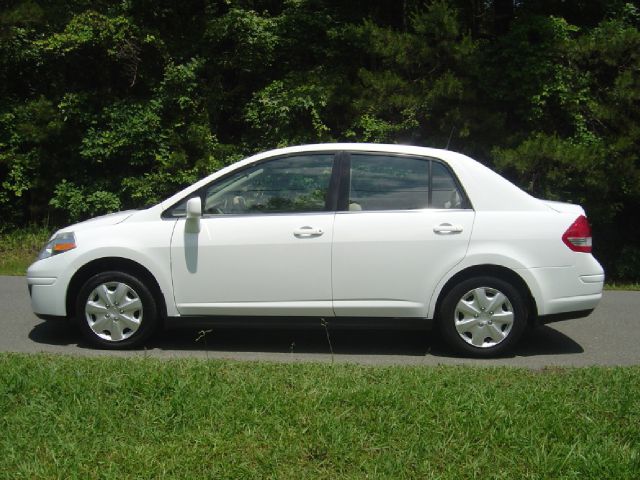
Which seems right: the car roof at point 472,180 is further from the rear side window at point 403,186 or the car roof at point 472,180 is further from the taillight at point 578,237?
the taillight at point 578,237

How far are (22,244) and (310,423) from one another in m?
10.6

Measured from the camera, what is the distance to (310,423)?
14.4 feet

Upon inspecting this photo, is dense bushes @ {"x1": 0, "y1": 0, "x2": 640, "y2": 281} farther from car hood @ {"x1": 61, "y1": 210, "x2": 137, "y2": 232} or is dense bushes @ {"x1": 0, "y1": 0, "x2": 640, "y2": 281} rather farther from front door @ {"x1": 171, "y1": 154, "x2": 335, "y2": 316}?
car hood @ {"x1": 61, "y1": 210, "x2": 137, "y2": 232}

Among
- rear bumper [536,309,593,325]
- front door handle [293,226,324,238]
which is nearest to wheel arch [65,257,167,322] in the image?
front door handle [293,226,324,238]

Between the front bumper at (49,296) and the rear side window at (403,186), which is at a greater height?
the rear side window at (403,186)

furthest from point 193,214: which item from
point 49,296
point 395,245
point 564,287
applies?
point 564,287

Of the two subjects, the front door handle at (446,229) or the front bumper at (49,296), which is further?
the front bumper at (49,296)

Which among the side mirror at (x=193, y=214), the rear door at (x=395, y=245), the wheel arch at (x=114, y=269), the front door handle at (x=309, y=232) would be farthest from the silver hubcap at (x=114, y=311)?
the rear door at (x=395, y=245)

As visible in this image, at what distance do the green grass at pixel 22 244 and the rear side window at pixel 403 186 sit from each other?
7.84 meters

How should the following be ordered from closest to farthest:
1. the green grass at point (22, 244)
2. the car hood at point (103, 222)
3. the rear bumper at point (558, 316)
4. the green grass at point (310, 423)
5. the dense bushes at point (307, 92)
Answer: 1. the green grass at point (310, 423)
2. the rear bumper at point (558, 316)
3. the car hood at point (103, 222)
4. the dense bushes at point (307, 92)
5. the green grass at point (22, 244)

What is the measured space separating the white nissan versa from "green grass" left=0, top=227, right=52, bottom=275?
6.67 m

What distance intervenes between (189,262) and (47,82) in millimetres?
9591

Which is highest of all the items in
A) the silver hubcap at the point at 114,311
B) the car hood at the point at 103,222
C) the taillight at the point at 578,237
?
the car hood at the point at 103,222

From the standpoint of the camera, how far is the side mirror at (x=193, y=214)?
6219 mm
